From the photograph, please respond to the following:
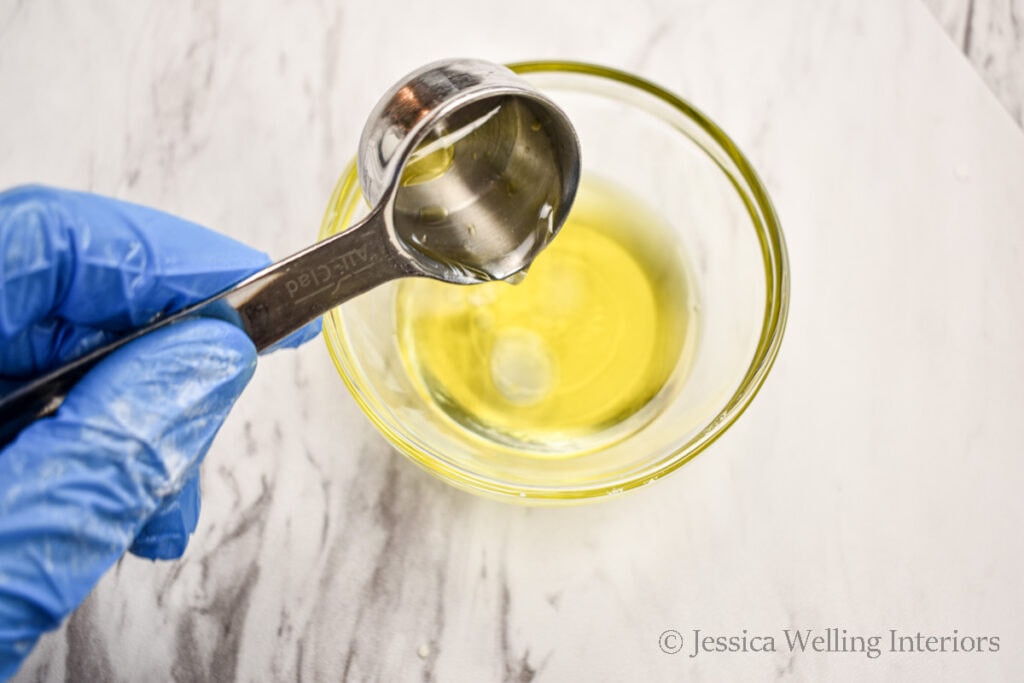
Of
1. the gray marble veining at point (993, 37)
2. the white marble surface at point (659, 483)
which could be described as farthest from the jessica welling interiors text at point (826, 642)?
the gray marble veining at point (993, 37)

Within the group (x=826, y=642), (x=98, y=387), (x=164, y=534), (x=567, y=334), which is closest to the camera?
(x=98, y=387)

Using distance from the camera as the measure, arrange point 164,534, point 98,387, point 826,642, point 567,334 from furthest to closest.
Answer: point 567,334
point 826,642
point 164,534
point 98,387

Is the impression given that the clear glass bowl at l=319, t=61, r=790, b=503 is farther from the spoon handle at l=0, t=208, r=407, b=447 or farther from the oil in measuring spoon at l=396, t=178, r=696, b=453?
the spoon handle at l=0, t=208, r=407, b=447

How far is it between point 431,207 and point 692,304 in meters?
0.49

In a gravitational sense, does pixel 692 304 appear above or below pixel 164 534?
above

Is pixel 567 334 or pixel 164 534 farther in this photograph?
pixel 567 334

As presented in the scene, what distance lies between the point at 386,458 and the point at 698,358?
551 mm

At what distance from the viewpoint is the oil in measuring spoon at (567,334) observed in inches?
52.6

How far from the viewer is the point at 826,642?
1289 millimetres

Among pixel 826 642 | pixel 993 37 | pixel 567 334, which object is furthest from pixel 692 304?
pixel 993 37

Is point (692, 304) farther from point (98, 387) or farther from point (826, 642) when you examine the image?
point (98, 387)

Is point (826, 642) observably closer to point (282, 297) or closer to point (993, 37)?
point (282, 297)

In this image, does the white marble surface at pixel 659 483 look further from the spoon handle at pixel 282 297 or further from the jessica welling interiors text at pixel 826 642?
the spoon handle at pixel 282 297

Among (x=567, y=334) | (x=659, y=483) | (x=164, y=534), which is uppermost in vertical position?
(x=567, y=334)
